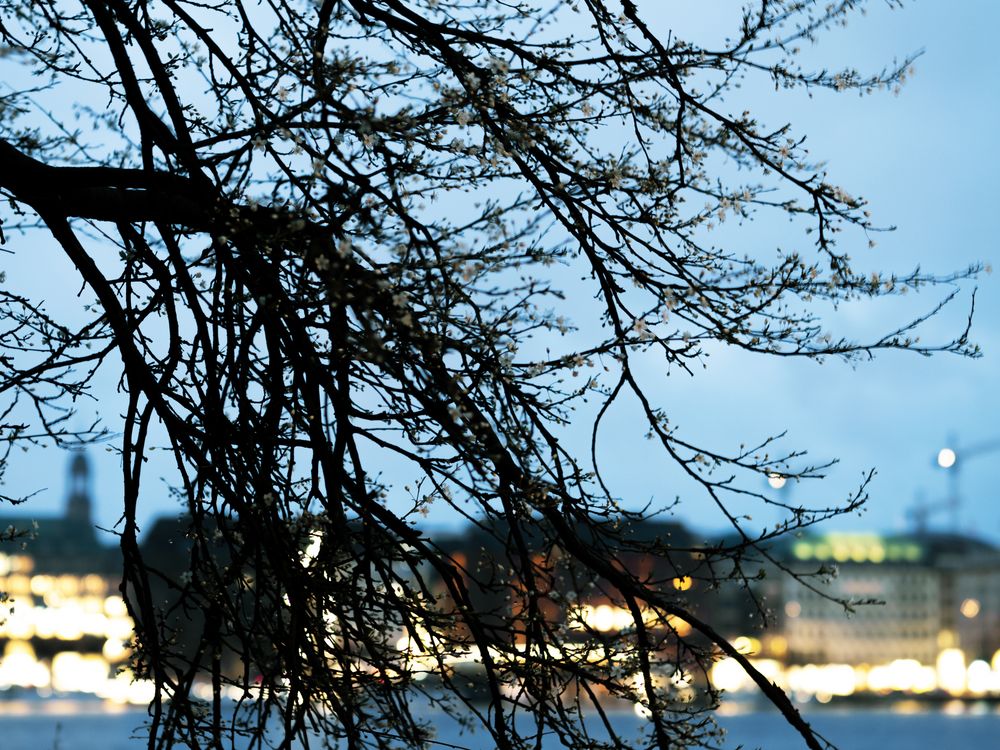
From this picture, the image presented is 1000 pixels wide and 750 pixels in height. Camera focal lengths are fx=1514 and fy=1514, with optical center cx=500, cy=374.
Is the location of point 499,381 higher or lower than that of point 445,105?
lower

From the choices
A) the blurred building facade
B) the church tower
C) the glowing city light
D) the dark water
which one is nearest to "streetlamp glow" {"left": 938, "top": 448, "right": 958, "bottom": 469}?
the dark water

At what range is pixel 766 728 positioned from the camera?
112 metres

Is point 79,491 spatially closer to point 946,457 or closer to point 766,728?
point 766,728

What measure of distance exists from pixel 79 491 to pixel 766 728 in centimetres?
9325

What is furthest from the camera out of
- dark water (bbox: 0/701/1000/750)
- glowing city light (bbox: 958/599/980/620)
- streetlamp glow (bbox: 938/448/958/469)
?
glowing city light (bbox: 958/599/980/620)

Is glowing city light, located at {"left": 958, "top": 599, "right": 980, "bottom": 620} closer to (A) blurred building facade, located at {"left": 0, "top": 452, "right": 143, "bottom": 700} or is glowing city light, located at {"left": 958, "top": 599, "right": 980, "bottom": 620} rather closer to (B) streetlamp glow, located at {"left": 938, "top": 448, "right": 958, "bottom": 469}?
(B) streetlamp glow, located at {"left": 938, "top": 448, "right": 958, "bottom": 469}

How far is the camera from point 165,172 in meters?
6.45

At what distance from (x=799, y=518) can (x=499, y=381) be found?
139cm

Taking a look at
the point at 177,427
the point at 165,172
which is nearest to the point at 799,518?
the point at 177,427

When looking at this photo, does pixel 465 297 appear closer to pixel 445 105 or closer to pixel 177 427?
pixel 445 105

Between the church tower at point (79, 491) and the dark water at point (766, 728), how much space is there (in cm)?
4357

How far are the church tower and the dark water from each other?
4357 cm

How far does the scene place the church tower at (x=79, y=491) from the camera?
16912 centimetres

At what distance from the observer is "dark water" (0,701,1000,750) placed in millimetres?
82750
